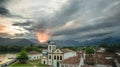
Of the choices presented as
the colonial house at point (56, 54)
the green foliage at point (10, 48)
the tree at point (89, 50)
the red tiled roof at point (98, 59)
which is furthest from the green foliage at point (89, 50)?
the green foliage at point (10, 48)

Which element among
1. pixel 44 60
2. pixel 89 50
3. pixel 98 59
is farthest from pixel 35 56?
pixel 98 59

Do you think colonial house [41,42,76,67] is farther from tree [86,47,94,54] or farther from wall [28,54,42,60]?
tree [86,47,94,54]

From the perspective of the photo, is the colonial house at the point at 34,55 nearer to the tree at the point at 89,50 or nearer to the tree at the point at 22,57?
the tree at the point at 22,57

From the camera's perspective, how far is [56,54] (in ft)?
31.2

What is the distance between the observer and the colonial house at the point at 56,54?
8897 mm

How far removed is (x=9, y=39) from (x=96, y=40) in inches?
112

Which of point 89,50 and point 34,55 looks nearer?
point 34,55

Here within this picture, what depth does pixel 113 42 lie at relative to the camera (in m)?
7.50

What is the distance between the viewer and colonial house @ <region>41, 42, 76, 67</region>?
8897 mm

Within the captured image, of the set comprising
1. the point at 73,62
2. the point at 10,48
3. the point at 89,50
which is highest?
the point at 10,48

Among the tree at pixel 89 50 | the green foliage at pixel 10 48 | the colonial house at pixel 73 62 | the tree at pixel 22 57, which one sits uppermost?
the green foliage at pixel 10 48

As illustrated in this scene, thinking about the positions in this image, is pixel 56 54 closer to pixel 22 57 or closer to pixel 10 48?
pixel 22 57

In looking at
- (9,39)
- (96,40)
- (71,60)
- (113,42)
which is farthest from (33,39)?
(113,42)

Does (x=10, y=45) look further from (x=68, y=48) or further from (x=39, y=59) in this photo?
(x=68, y=48)
